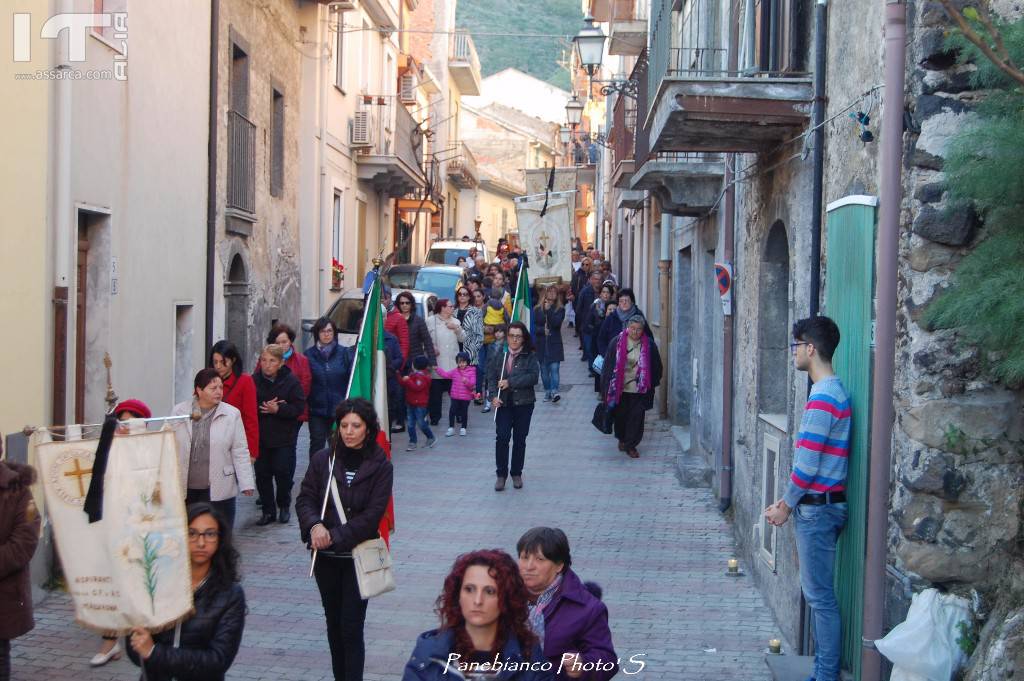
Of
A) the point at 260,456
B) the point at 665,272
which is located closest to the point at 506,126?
the point at 665,272

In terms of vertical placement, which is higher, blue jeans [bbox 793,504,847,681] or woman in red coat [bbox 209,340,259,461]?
woman in red coat [bbox 209,340,259,461]

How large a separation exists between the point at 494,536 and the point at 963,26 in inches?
307

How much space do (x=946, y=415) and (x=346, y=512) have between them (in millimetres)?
3074

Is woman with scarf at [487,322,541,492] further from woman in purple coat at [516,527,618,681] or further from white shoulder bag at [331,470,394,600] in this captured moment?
woman in purple coat at [516,527,618,681]

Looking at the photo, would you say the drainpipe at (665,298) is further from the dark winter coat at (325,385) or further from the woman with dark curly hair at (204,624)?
the woman with dark curly hair at (204,624)

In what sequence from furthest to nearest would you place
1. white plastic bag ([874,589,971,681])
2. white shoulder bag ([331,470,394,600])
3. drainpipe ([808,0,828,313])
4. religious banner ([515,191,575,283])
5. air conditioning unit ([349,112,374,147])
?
air conditioning unit ([349,112,374,147])
religious banner ([515,191,575,283])
drainpipe ([808,0,828,313])
white shoulder bag ([331,470,394,600])
white plastic bag ([874,589,971,681])

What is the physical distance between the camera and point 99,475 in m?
5.30

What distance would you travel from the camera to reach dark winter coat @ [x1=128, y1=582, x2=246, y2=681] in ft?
14.6

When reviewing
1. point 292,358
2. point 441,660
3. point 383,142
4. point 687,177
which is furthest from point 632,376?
point 383,142

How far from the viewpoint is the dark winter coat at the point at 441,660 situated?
3887mm

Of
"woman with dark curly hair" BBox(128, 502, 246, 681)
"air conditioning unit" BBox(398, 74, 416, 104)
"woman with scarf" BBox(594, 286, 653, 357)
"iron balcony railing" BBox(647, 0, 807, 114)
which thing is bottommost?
"woman with dark curly hair" BBox(128, 502, 246, 681)

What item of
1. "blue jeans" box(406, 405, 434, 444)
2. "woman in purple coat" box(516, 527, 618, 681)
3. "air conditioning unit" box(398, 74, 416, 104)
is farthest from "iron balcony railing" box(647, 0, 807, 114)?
"air conditioning unit" box(398, 74, 416, 104)

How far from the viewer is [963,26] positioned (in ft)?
11.8

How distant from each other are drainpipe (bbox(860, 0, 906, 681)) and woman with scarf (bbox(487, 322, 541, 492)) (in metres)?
6.91
